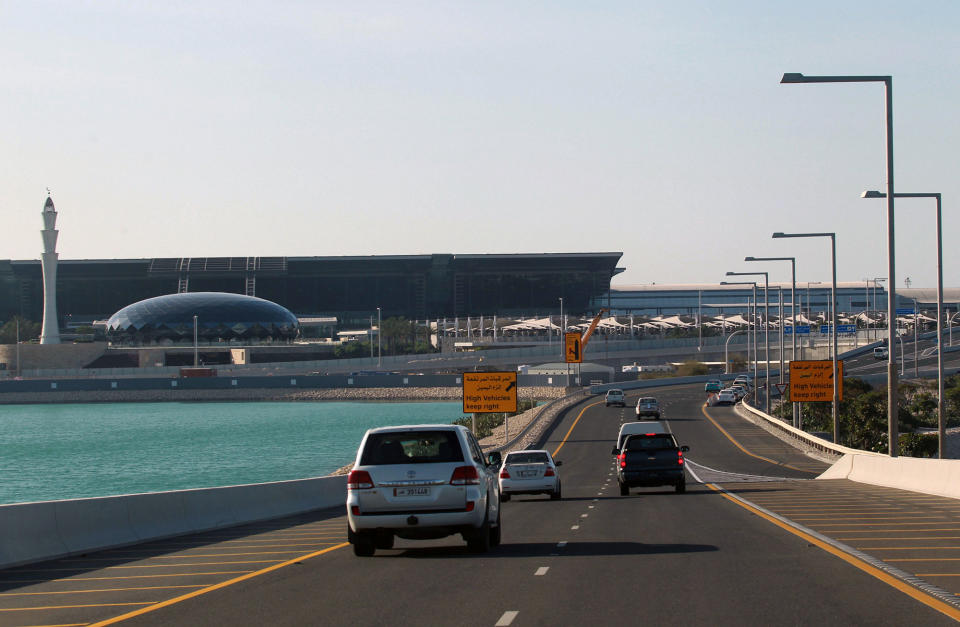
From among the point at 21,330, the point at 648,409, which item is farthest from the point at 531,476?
the point at 21,330

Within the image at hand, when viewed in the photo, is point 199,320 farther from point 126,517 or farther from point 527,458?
point 126,517

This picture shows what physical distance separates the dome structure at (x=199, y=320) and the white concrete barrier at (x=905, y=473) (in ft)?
484

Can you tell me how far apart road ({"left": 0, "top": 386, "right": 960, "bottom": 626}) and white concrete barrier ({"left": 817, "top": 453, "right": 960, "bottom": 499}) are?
1737 millimetres

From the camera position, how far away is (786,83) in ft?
92.2

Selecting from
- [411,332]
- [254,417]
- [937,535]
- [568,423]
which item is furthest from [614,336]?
[937,535]

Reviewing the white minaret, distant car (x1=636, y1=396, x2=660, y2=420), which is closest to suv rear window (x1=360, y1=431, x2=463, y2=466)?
distant car (x1=636, y1=396, x2=660, y2=420)

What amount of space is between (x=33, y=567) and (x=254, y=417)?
10830 centimetres

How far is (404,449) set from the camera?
1587cm

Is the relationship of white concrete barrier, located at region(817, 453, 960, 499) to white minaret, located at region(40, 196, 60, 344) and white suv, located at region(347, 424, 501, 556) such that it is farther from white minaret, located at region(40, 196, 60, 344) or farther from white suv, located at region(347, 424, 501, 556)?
white minaret, located at region(40, 196, 60, 344)

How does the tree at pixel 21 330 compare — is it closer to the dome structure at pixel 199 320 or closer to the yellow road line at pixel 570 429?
the dome structure at pixel 199 320

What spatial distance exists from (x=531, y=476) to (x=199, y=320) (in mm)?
150919

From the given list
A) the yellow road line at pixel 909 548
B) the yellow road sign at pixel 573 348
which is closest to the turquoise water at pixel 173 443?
the yellow road sign at pixel 573 348

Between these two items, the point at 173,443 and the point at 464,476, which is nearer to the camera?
the point at 464,476

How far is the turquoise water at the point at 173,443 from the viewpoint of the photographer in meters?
65.9
